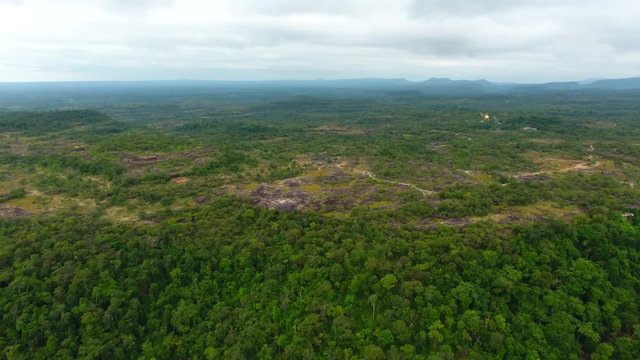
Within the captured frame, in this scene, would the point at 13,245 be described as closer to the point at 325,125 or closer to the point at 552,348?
the point at 552,348

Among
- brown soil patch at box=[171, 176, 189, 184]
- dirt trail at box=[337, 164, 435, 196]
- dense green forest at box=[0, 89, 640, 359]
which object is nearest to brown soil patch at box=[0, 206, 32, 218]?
dense green forest at box=[0, 89, 640, 359]

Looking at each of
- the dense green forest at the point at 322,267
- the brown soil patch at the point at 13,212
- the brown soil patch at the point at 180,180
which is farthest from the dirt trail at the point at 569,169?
the brown soil patch at the point at 13,212

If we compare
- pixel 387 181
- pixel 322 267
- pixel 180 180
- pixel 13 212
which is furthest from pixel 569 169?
pixel 13 212

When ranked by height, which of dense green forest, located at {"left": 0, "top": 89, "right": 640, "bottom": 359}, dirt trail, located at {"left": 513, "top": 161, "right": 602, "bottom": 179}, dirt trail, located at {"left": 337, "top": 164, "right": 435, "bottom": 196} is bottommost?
dense green forest, located at {"left": 0, "top": 89, "right": 640, "bottom": 359}

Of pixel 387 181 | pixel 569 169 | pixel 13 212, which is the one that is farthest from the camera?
pixel 569 169

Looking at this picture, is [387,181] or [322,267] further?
[387,181]

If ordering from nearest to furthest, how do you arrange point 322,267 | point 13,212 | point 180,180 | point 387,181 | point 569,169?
1. point 322,267
2. point 13,212
3. point 387,181
4. point 180,180
5. point 569,169

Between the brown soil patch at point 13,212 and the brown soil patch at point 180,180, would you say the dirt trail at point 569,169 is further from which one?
the brown soil patch at point 13,212

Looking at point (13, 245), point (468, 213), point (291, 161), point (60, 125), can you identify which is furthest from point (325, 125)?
point (13, 245)

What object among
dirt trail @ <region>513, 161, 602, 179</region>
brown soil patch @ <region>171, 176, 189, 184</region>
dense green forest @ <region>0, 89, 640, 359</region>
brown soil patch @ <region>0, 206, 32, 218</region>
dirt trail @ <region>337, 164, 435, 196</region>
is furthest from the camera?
dirt trail @ <region>513, 161, 602, 179</region>

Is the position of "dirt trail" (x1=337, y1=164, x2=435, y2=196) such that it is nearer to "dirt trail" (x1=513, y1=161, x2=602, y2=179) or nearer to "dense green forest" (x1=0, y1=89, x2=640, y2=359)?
"dense green forest" (x1=0, y1=89, x2=640, y2=359)

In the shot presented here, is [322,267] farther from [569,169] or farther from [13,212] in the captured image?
[569,169]

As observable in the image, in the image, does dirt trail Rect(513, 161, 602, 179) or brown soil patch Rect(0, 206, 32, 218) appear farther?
dirt trail Rect(513, 161, 602, 179)
